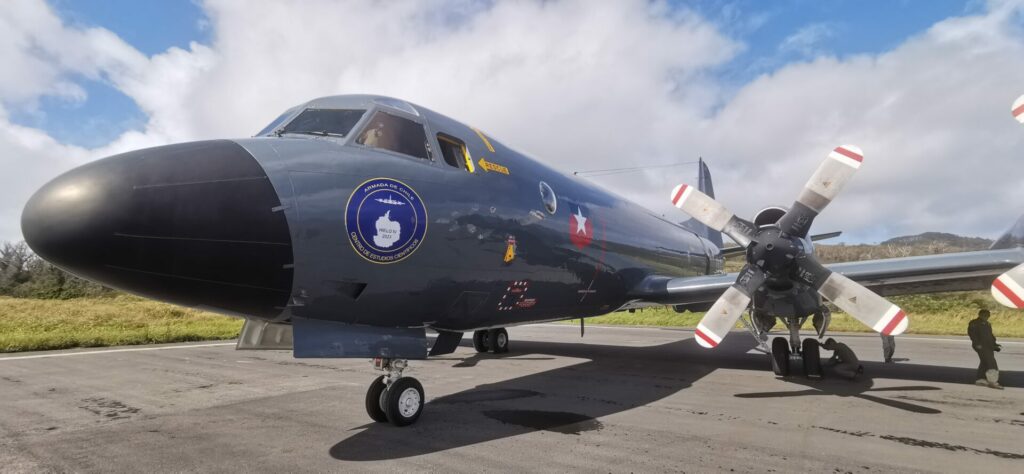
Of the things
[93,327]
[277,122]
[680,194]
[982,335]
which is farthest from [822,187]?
[93,327]

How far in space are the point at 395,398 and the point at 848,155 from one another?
26.1 ft

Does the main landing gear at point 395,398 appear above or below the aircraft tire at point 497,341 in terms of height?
below

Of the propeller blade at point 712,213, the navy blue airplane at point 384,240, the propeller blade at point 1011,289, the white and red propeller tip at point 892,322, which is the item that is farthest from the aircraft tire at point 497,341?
the propeller blade at point 1011,289

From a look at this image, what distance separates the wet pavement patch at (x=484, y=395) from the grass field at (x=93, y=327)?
1287 cm

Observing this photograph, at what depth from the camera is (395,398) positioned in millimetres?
6738

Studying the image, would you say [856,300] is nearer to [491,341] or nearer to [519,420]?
[519,420]

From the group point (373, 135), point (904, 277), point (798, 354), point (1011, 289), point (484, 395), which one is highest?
point (373, 135)

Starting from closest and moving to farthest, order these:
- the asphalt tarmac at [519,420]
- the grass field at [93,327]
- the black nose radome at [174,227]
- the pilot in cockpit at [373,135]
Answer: the black nose radome at [174,227]
the asphalt tarmac at [519,420]
the pilot in cockpit at [373,135]
the grass field at [93,327]

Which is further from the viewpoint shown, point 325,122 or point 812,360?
point 812,360

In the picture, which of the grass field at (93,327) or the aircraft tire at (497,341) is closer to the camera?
the aircraft tire at (497,341)

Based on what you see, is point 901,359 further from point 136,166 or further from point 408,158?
point 136,166

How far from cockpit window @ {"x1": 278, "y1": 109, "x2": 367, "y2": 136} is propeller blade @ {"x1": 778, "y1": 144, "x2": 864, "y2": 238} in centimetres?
729

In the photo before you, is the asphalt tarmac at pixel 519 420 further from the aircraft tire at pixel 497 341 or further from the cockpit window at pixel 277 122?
the cockpit window at pixel 277 122

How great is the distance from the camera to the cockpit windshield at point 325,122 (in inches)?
250
